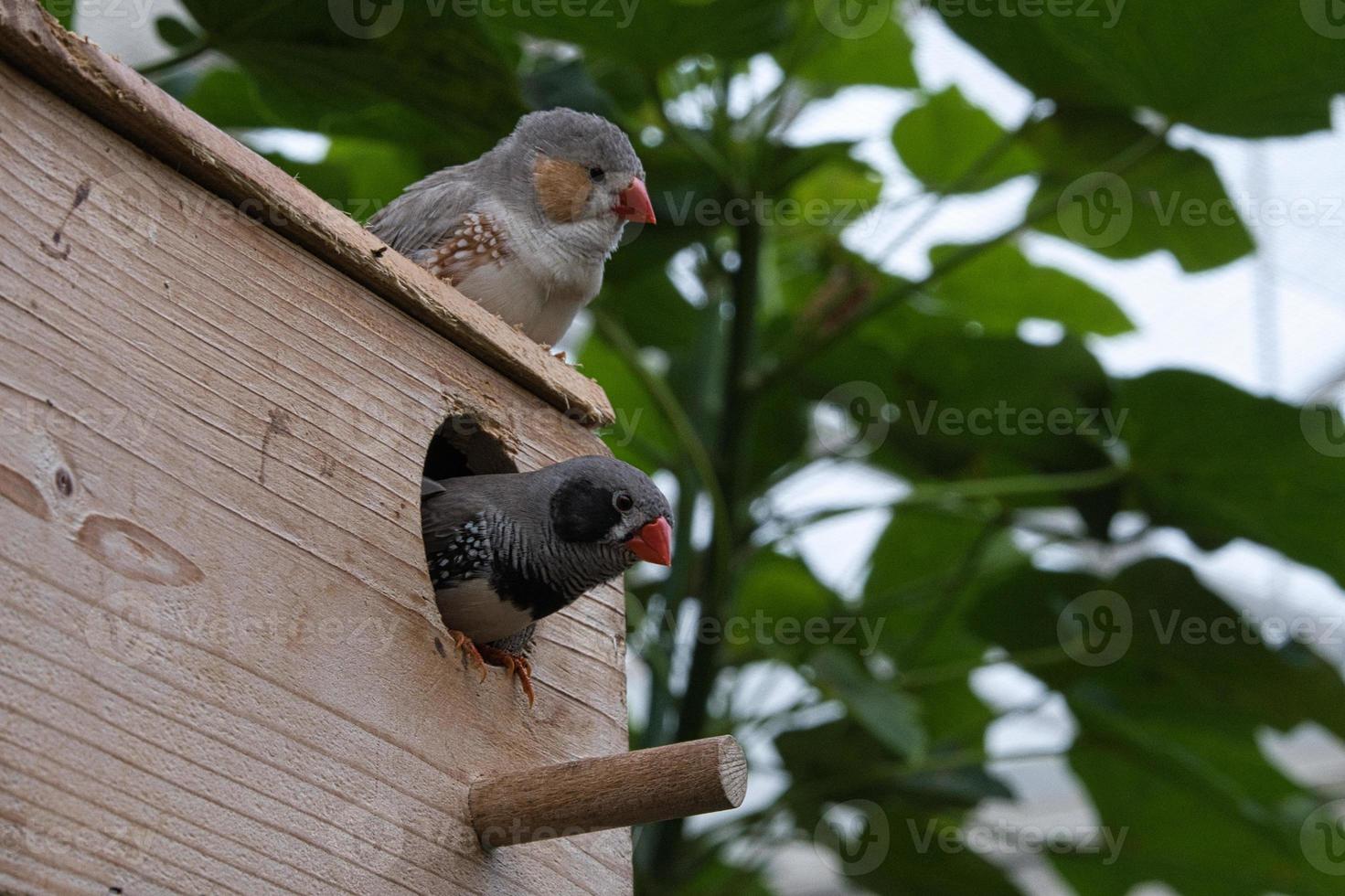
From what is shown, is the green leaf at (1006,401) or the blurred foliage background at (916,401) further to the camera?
the green leaf at (1006,401)

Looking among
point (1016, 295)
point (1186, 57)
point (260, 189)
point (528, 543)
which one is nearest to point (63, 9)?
point (260, 189)

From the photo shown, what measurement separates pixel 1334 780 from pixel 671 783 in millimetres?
6861

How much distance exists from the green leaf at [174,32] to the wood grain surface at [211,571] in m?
1.19

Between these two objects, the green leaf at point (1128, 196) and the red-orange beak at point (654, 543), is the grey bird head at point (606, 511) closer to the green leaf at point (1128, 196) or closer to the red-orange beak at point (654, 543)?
the red-orange beak at point (654, 543)

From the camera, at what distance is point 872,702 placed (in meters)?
3.46

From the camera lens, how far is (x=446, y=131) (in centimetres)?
309

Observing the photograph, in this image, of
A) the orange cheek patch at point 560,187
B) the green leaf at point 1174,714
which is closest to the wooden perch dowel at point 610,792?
the orange cheek patch at point 560,187

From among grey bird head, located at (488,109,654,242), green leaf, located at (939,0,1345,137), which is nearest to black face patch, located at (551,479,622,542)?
grey bird head, located at (488,109,654,242)

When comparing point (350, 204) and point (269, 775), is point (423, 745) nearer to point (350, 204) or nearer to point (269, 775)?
point (269, 775)

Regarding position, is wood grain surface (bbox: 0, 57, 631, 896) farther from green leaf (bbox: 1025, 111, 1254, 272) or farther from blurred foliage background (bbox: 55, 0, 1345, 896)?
green leaf (bbox: 1025, 111, 1254, 272)

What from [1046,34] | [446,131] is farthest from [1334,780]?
[446,131]

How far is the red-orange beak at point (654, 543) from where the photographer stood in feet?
7.47

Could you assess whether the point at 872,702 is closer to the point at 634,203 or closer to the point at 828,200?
the point at 634,203

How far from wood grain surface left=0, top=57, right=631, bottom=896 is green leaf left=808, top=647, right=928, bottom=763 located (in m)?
1.31
